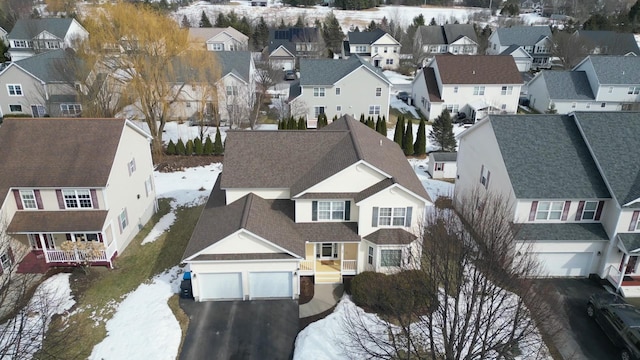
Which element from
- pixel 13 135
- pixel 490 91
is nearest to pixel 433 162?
pixel 490 91

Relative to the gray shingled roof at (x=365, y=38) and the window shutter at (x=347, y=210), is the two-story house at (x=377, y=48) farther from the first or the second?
the window shutter at (x=347, y=210)

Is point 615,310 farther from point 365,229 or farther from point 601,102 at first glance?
point 601,102

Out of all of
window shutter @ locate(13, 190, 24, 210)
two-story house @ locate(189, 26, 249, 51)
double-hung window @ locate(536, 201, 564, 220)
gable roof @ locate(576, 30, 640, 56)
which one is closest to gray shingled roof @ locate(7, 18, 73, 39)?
two-story house @ locate(189, 26, 249, 51)

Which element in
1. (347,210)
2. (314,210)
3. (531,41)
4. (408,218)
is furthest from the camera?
(531,41)

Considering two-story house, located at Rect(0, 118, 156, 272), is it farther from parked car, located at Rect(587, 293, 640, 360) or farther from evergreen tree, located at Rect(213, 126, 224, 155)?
parked car, located at Rect(587, 293, 640, 360)

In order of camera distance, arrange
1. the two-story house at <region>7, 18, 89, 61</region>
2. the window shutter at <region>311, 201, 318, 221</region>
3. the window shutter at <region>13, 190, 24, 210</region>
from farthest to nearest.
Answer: the two-story house at <region>7, 18, 89, 61</region>
the window shutter at <region>13, 190, 24, 210</region>
the window shutter at <region>311, 201, 318, 221</region>

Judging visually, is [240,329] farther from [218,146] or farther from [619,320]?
[218,146]

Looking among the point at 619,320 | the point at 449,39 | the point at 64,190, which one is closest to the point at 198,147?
the point at 64,190
